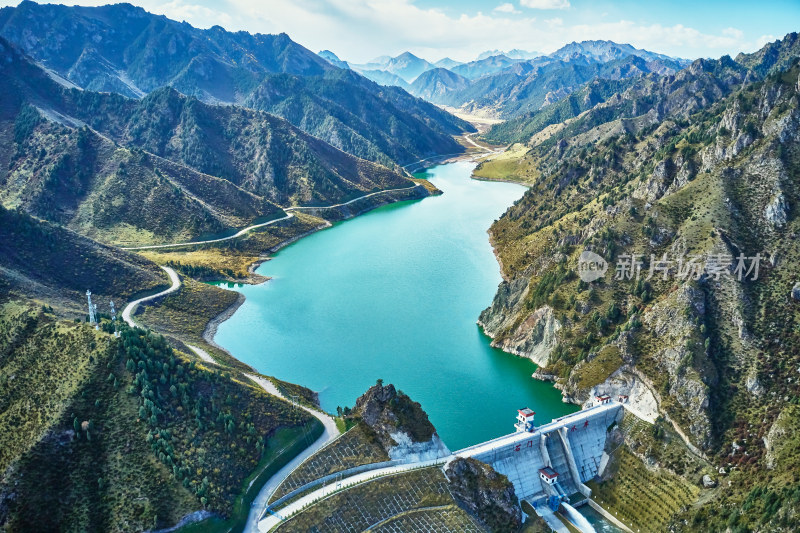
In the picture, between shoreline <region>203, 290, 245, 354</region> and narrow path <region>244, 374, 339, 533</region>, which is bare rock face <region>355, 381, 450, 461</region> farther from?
shoreline <region>203, 290, 245, 354</region>

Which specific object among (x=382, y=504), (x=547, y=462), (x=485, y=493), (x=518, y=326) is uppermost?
(x=518, y=326)

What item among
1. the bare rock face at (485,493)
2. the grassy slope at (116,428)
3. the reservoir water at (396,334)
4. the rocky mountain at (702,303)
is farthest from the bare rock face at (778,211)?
the grassy slope at (116,428)

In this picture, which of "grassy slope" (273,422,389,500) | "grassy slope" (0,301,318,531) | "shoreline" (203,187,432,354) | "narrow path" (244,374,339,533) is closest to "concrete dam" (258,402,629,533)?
"grassy slope" (273,422,389,500)

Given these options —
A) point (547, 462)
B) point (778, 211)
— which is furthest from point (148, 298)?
point (778, 211)

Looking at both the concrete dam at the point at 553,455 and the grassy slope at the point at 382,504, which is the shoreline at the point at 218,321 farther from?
the concrete dam at the point at 553,455

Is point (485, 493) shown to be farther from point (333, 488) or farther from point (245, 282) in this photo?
point (245, 282)

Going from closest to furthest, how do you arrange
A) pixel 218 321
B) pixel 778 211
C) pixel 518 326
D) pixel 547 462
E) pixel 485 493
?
pixel 485 493, pixel 547 462, pixel 778 211, pixel 518 326, pixel 218 321

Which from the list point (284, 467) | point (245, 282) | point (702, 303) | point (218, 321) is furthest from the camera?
point (245, 282)
